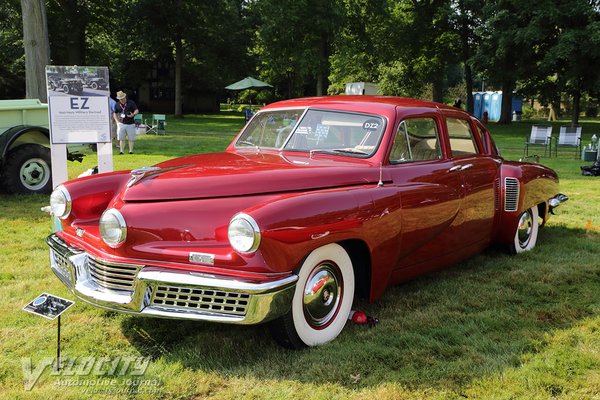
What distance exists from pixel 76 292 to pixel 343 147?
210 cm

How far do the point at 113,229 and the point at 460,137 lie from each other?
317cm

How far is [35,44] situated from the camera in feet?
40.0

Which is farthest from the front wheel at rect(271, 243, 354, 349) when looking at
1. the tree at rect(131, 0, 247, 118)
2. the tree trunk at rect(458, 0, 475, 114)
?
the tree at rect(131, 0, 247, 118)

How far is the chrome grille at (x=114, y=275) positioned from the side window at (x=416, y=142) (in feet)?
6.49

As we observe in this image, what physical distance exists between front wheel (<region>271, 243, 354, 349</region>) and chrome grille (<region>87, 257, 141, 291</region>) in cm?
86

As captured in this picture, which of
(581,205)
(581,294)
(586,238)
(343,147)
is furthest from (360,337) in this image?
(581,205)

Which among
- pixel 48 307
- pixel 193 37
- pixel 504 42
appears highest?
pixel 193 37

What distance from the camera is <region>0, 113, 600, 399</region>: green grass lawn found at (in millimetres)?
2875

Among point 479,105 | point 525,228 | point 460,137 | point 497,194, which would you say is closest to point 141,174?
point 460,137

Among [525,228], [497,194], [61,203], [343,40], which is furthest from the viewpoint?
[343,40]

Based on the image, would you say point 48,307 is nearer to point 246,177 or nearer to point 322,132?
point 246,177

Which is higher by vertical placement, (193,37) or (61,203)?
(193,37)

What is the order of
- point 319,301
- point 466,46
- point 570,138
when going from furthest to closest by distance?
1. point 466,46
2. point 570,138
3. point 319,301

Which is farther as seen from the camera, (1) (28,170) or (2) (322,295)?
(1) (28,170)
